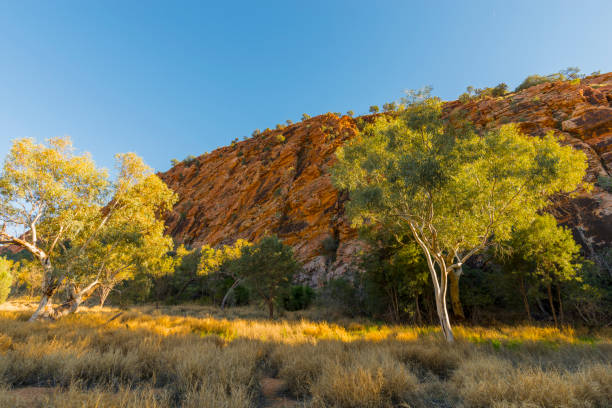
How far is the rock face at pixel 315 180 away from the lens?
2312 centimetres

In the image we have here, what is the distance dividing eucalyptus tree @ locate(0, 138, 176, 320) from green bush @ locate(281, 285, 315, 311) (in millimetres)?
19875

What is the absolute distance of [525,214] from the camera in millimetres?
10516

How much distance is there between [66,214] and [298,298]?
2474 cm

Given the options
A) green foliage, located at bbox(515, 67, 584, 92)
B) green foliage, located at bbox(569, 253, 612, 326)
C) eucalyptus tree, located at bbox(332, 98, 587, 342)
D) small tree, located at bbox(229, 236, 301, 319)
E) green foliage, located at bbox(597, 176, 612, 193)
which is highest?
green foliage, located at bbox(515, 67, 584, 92)

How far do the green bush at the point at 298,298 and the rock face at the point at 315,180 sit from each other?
9.35ft

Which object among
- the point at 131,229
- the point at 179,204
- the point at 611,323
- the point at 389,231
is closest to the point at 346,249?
the point at 389,231

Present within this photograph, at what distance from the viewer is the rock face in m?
23.1

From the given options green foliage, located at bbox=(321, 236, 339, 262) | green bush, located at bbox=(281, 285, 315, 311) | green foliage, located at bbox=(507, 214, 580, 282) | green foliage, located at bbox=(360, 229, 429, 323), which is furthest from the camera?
green foliage, located at bbox=(321, 236, 339, 262)


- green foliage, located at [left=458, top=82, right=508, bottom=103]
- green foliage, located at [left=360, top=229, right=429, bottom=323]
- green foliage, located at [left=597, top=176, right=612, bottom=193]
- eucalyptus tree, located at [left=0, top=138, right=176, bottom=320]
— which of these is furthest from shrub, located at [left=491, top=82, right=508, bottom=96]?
eucalyptus tree, located at [left=0, top=138, right=176, bottom=320]

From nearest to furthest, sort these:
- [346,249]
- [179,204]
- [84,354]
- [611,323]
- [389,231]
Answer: [84,354] → [611,323] → [389,231] → [346,249] → [179,204]

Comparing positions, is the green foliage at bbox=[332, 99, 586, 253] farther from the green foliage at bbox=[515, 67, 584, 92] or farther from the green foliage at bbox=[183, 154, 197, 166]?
the green foliage at bbox=[183, 154, 197, 166]

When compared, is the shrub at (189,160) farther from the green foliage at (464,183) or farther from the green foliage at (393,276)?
the green foliage at (464,183)

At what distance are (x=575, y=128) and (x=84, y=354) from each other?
138 feet

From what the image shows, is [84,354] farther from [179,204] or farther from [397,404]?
[179,204]
